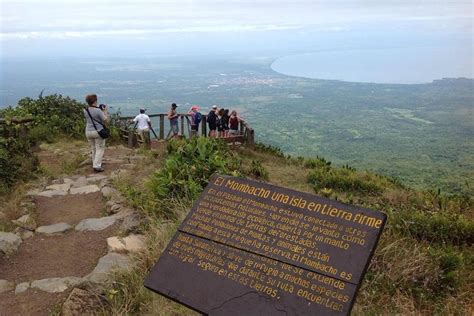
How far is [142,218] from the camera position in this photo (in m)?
6.18

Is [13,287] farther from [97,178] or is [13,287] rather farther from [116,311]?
[97,178]

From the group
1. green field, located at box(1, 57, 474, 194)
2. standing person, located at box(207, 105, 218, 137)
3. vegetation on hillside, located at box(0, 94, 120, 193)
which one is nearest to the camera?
vegetation on hillside, located at box(0, 94, 120, 193)

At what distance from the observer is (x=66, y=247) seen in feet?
18.7

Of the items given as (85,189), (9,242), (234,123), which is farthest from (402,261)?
(234,123)

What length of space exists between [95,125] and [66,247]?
3378 mm

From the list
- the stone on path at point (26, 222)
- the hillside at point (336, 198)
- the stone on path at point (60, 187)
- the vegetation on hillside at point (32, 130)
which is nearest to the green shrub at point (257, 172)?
the hillside at point (336, 198)

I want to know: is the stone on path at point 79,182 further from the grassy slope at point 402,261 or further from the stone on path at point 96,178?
the grassy slope at point 402,261

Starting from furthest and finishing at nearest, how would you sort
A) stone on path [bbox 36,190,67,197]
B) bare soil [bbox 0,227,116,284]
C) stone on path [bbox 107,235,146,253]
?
1. stone on path [bbox 36,190,67,197]
2. stone on path [bbox 107,235,146,253]
3. bare soil [bbox 0,227,116,284]

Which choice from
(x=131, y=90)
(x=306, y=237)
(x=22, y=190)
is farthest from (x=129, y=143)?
(x=131, y=90)

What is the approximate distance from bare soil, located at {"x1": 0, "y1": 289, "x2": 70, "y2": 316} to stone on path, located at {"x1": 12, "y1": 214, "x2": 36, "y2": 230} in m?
1.61

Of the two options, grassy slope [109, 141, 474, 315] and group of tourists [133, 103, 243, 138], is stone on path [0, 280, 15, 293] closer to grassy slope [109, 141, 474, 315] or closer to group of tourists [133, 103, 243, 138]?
grassy slope [109, 141, 474, 315]

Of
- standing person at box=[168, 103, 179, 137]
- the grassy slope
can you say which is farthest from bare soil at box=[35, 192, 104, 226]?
standing person at box=[168, 103, 179, 137]

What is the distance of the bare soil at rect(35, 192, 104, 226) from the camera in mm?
6629

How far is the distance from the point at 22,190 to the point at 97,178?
4.21 feet
